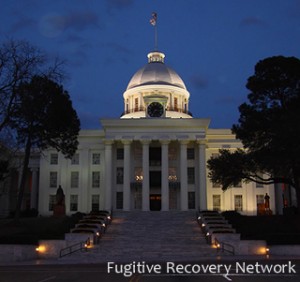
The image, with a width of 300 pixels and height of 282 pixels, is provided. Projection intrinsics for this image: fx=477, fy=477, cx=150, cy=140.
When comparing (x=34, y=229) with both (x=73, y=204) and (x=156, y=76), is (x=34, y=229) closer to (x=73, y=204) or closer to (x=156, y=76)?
(x=73, y=204)

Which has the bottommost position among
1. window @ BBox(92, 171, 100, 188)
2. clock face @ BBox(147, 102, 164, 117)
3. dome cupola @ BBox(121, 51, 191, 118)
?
window @ BBox(92, 171, 100, 188)

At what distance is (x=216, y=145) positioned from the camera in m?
63.0

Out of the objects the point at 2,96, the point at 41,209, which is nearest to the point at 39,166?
the point at 41,209

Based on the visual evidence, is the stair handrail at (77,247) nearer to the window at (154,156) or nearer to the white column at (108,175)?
the white column at (108,175)

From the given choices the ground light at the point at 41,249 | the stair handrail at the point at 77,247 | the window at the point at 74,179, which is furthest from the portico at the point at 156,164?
the ground light at the point at 41,249

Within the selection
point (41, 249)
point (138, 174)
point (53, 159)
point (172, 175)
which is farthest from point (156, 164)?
point (41, 249)

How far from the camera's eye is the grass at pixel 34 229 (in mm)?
32531

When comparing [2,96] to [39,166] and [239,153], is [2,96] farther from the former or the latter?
[39,166]

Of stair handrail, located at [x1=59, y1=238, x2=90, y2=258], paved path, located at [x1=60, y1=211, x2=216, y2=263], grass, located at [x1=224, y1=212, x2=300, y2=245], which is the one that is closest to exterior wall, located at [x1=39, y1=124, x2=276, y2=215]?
paved path, located at [x1=60, y1=211, x2=216, y2=263]

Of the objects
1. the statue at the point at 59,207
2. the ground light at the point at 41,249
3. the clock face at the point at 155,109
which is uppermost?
the clock face at the point at 155,109

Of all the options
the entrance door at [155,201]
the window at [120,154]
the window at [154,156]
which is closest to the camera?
the entrance door at [155,201]

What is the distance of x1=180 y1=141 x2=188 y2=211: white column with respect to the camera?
2240 inches

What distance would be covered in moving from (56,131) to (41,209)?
1857 centimetres

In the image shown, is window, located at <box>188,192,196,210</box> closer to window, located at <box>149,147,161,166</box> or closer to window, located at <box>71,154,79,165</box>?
window, located at <box>149,147,161,166</box>
